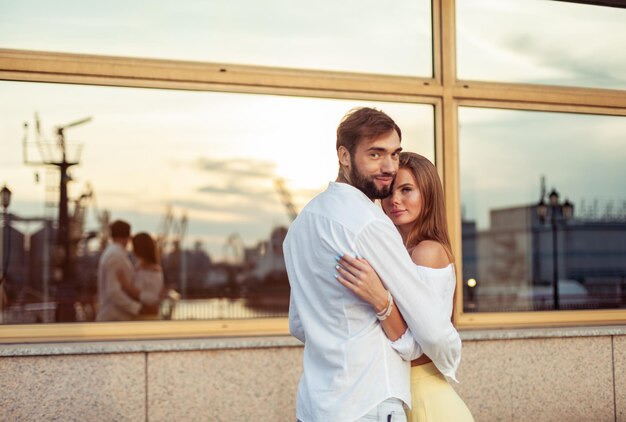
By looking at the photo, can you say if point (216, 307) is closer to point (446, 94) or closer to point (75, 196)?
point (75, 196)

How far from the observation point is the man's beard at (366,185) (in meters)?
2.72

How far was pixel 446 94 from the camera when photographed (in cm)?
597

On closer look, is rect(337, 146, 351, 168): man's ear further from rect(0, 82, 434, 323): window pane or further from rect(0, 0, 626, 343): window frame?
rect(0, 82, 434, 323): window pane

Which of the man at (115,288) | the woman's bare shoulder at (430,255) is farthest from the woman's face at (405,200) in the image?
the man at (115,288)

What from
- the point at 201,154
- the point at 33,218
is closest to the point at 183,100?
the point at 201,154

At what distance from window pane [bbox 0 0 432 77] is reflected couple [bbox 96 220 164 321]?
8.30 feet

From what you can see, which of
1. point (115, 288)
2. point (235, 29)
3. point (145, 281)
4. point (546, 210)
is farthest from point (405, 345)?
point (546, 210)

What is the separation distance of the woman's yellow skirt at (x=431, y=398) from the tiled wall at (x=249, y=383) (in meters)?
2.15

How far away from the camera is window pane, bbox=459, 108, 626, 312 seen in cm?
827

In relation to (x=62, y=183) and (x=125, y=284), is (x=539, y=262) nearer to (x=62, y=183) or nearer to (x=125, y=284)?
(x=125, y=284)

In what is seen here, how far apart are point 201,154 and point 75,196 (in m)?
2.12

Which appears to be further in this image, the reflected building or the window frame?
the reflected building

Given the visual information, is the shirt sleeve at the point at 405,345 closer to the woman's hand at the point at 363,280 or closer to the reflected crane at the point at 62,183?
the woman's hand at the point at 363,280

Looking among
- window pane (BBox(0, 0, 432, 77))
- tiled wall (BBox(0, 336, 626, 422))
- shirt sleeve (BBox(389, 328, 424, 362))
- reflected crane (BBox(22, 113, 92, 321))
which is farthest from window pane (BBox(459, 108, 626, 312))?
reflected crane (BBox(22, 113, 92, 321))
